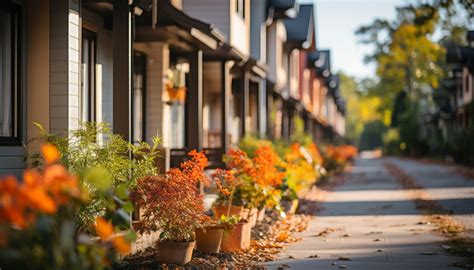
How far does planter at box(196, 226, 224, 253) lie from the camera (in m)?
9.60

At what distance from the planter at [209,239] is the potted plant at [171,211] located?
0.71m

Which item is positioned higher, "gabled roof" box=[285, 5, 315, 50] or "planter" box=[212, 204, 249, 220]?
"gabled roof" box=[285, 5, 315, 50]

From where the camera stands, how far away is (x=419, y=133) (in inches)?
2270

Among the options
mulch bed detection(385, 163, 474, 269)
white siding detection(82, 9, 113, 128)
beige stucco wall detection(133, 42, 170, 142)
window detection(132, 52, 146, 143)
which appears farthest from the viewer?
beige stucco wall detection(133, 42, 170, 142)

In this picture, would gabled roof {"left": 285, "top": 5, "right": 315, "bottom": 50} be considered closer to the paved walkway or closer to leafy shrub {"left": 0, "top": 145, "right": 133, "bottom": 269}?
the paved walkway

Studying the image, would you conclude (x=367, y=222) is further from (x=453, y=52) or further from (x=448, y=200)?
(x=453, y=52)

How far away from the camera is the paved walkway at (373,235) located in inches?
368

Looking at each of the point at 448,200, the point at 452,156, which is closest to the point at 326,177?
the point at 448,200

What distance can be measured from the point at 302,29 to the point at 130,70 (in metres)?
26.1

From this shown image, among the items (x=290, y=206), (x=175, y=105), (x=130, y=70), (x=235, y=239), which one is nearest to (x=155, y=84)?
(x=175, y=105)

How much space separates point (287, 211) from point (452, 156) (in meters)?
29.1

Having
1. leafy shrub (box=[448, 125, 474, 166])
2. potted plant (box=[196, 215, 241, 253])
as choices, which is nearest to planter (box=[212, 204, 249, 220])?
potted plant (box=[196, 215, 241, 253])

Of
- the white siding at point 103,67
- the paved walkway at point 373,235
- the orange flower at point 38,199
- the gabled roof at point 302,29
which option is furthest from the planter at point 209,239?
the gabled roof at point 302,29

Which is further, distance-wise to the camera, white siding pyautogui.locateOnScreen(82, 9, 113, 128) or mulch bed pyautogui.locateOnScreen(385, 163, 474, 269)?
white siding pyautogui.locateOnScreen(82, 9, 113, 128)
